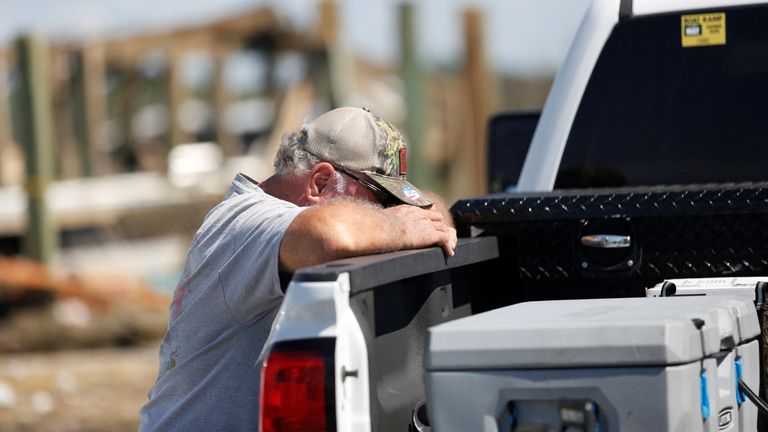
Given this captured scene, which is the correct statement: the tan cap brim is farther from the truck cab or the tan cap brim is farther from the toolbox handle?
the truck cab

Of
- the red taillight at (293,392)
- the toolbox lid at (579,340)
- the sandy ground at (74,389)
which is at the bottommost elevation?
the sandy ground at (74,389)

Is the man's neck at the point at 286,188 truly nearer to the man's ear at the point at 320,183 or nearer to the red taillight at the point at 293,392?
the man's ear at the point at 320,183

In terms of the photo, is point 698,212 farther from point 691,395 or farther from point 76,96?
point 76,96

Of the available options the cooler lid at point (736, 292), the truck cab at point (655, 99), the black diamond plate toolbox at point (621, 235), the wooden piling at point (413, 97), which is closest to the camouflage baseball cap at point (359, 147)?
the black diamond plate toolbox at point (621, 235)

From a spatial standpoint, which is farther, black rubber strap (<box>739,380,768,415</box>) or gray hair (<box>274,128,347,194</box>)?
gray hair (<box>274,128,347,194</box>)

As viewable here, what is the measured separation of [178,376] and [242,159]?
14.8 metres

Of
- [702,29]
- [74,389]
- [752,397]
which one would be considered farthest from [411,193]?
[74,389]

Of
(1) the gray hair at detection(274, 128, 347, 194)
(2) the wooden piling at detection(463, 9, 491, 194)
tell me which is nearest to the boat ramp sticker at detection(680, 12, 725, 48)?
(1) the gray hair at detection(274, 128, 347, 194)

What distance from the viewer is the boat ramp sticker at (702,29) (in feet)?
14.5

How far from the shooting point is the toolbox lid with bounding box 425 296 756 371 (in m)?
2.49

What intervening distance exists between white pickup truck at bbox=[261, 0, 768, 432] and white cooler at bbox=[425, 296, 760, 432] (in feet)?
0.74

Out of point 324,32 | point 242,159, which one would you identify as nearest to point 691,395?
point 324,32

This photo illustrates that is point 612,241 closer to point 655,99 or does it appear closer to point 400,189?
point 400,189

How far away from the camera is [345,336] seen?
2.67m
